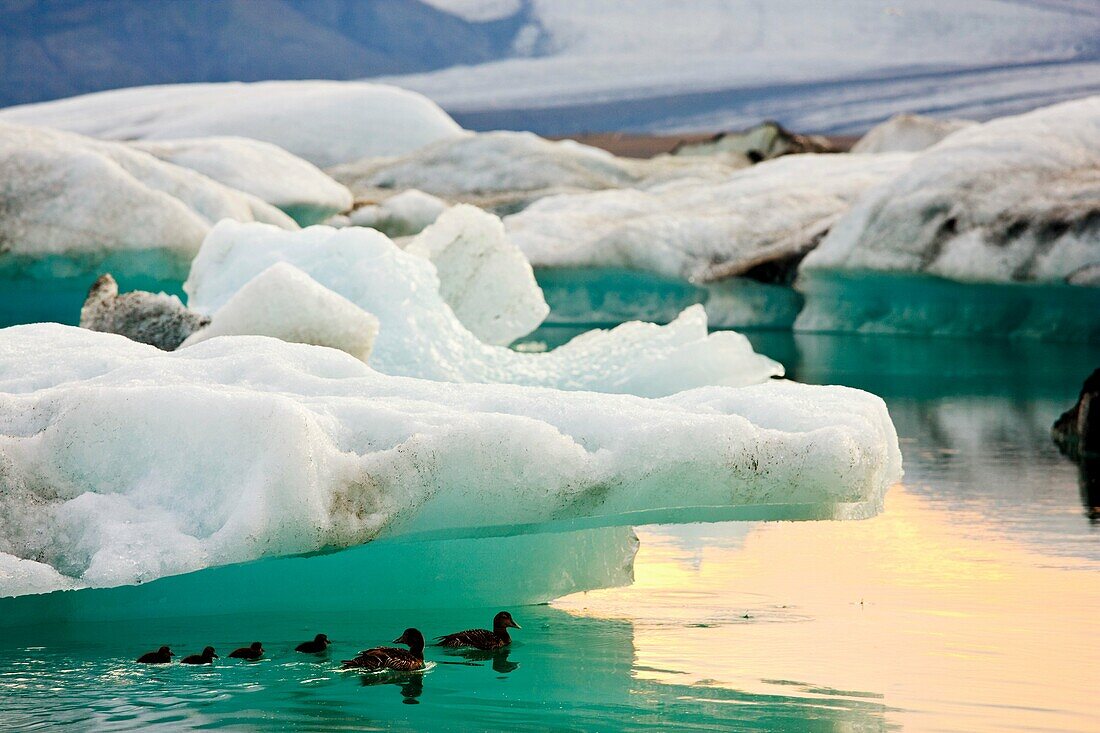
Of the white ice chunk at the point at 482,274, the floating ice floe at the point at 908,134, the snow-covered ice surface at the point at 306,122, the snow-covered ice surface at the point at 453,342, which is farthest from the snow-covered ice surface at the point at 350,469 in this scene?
the snow-covered ice surface at the point at 306,122

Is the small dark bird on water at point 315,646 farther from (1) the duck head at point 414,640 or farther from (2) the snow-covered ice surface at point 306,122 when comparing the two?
(2) the snow-covered ice surface at point 306,122

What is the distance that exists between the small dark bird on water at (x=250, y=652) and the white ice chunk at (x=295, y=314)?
11.8ft

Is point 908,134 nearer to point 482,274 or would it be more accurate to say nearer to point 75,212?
point 75,212

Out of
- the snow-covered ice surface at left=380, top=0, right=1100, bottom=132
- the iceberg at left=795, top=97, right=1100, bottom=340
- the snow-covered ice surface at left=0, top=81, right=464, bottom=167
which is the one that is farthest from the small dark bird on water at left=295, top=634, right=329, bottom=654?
the snow-covered ice surface at left=380, top=0, right=1100, bottom=132

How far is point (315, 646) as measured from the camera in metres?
4.10

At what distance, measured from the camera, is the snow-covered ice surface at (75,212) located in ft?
44.3

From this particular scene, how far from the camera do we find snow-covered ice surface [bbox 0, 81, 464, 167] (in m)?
35.5

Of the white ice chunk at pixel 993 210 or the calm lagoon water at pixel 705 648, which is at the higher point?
the white ice chunk at pixel 993 210

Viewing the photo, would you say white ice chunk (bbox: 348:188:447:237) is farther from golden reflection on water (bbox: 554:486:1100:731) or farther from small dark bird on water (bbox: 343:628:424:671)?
small dark bird on water (bbox: 343:628:424:671)

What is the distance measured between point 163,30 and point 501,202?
66.6 meters

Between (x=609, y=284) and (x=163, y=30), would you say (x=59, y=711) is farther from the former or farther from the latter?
(x=163, y=30)

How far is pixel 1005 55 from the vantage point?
2670 inches

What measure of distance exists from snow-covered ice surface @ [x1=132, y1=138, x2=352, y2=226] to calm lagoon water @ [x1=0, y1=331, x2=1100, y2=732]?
13149 millimetres

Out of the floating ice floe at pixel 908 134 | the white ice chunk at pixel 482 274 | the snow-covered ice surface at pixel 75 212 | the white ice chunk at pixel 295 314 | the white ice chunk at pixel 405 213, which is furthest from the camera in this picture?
the floating ice floe at pixel 908 134
